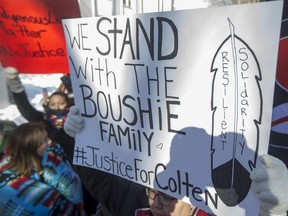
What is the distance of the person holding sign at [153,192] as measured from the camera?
88cm

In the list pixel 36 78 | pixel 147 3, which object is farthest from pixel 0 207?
pixel 147 3

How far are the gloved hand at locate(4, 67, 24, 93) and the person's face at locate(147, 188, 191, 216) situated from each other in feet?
4.75

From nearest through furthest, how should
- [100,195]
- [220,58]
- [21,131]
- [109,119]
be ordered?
[220,58], [109,119], [100,195], [21,131]

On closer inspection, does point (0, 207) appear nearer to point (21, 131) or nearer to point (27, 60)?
point (21, 131)

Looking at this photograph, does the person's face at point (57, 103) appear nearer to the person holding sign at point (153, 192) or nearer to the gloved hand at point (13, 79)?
the gloved hand at point (13, 79)

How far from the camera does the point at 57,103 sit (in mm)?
2898

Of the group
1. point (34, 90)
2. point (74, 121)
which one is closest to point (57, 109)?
point (74, 121)

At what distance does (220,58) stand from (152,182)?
522 millimetres

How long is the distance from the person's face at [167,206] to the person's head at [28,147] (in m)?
0.78

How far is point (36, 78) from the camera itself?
623 cm

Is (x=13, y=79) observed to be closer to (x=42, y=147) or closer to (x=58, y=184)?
(x=42, y=147)

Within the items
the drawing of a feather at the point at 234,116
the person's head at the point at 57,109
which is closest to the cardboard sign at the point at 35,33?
the person's head at the point at 57,109

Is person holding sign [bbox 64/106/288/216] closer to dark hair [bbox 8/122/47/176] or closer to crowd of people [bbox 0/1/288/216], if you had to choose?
crowd of people [bbox 0/1/288/216]

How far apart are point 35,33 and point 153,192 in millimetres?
1301
